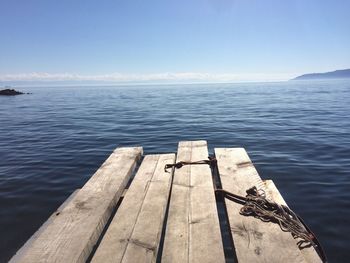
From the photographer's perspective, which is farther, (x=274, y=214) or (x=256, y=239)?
(x=274, y=214)

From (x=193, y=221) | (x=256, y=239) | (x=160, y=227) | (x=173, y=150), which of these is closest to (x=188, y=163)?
(x=193, y=221)

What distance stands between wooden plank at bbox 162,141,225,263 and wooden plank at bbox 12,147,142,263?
88cm

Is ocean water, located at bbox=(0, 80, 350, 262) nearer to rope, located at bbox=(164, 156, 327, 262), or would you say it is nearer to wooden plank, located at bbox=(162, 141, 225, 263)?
rope, located at bbox=(164, 156, 327, 262)

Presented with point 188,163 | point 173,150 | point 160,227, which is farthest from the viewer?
point 173,150

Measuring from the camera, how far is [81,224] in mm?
3330

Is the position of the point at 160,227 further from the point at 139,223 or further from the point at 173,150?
the point at 173,150

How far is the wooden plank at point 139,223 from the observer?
278 cm

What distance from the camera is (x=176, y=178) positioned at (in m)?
4.77

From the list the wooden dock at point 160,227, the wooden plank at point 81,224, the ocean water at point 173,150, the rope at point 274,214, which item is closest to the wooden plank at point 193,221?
the wooden dock at point 160,227

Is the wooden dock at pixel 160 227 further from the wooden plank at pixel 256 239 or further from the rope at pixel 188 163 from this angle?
the rope at pixel 188 163

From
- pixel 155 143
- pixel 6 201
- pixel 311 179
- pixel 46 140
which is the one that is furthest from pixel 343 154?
pixel 46 140

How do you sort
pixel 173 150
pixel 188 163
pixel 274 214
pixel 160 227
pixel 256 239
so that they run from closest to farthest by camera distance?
pixel 256 239, pixel 160 227, pixel 274 214, pixel 188 163, pixel 173 150

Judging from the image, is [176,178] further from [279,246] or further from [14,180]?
[14,180]

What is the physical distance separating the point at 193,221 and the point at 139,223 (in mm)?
671
